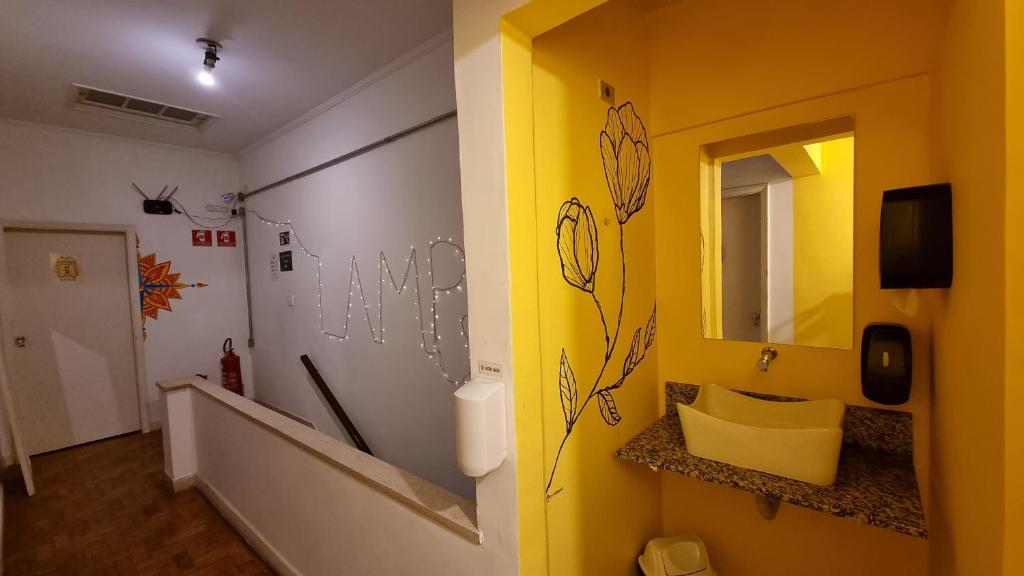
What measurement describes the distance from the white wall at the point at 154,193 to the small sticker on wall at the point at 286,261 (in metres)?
1.04

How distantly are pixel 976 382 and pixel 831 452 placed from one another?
45 cm

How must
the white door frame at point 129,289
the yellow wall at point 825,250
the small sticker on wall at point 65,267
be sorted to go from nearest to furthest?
1. the yellow wall at point 825,250
2. the white door frame at point 129,289
3. the small sticker on wall at point 65,267

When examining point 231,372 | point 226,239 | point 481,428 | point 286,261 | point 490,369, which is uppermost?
point 226,239

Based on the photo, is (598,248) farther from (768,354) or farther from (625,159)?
(768,354)

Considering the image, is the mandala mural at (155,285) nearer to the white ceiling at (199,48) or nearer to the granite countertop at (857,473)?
the white ceiling at (199,48)

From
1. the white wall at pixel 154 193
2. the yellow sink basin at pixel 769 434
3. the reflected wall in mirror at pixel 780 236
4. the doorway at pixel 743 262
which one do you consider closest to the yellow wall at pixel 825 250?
the reflected wall in mirror at pixel 780 236

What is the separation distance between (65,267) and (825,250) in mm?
5527

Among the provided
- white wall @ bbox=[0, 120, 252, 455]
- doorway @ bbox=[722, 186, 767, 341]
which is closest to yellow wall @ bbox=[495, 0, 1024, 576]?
doorway @ bbox=[722, 186, 767, 341]

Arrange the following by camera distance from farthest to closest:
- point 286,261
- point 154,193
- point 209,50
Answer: point 154,193, point 286,261, point 209,50

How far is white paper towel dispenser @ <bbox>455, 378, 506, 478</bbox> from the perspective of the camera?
1001mm

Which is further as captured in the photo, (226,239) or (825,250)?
(226,239)

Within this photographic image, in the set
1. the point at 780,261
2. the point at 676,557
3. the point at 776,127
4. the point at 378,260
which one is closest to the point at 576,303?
the point at 780,261

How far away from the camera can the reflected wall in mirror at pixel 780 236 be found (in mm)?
1331

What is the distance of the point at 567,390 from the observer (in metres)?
1.21
